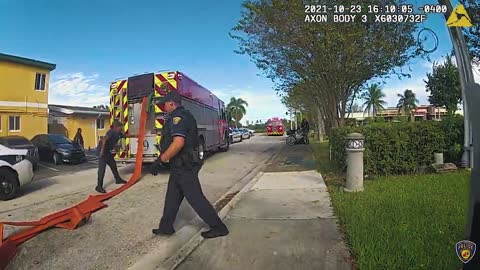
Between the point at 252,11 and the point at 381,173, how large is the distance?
9.34 m

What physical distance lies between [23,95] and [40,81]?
5.87ft

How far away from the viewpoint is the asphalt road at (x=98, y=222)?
4.93 m

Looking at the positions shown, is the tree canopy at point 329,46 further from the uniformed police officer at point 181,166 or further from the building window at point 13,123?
the building window at point 13,123

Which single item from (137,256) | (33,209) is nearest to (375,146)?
(137,256)

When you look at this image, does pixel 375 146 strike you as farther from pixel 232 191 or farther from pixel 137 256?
pixel 137 256

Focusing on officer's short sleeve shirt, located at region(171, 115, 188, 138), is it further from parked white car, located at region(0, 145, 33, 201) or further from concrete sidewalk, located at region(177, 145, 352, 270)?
parked white car, located at region(0, 145, 33, 201)

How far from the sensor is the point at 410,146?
9.99m

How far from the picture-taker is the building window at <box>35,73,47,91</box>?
2791 cm

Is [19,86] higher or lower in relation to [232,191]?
higher

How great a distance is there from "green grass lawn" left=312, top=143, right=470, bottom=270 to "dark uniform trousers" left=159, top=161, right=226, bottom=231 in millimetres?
1820

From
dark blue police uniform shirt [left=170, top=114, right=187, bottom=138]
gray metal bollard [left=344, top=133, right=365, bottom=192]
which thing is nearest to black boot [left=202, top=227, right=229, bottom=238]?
dark blue police uniform shirt [left=170, top=114, right=187, bottom=138]

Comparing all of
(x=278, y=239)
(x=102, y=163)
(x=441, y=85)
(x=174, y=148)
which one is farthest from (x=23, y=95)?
(x=441, y=85)

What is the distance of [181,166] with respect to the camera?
216 inches

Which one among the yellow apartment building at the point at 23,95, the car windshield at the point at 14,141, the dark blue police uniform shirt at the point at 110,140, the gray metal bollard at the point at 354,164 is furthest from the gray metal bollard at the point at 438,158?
the yellow apartment building at the point at 23,95
